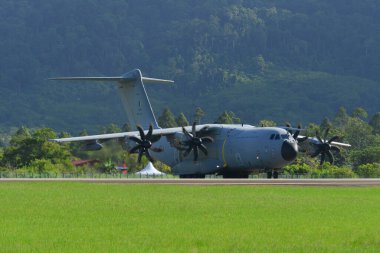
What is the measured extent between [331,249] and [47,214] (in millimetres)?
12099

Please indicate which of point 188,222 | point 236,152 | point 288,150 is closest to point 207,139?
point 236,152

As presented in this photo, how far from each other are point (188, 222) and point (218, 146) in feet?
160

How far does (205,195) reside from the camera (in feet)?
141

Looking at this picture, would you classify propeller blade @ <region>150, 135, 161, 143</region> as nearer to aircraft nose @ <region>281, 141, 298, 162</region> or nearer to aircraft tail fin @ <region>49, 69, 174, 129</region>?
aircraft tail fin @ <region>49, 69, 174, 129</region>

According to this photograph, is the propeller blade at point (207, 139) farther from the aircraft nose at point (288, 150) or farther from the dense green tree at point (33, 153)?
the dense green tree at point (33, 153)

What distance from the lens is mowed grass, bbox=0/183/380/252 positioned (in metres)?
23.3

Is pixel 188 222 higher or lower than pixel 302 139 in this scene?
lower

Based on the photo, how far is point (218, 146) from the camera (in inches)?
3056

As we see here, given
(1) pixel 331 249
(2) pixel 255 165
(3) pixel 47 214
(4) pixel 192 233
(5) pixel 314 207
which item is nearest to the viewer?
(1) pixel 331 249

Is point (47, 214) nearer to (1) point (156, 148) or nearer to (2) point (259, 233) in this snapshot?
(2) point (259, 233)

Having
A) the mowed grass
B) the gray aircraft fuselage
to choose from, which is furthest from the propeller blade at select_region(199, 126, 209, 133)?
the mowed grass

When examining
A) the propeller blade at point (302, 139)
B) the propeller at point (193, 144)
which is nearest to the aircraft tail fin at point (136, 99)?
the propeller at point (193, 144)

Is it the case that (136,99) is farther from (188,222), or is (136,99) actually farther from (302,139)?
(188,222)

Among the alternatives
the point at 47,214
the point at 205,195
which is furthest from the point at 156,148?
the point at 47,214
